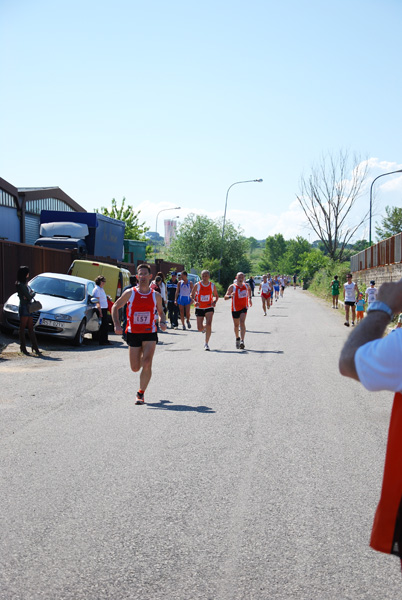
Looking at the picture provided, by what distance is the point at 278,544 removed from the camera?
4.30 meters

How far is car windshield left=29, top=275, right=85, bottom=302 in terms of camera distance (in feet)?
58.9

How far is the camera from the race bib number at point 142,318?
9.39 m

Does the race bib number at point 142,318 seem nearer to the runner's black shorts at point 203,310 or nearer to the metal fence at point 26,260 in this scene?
the runner's black shorts at point 203,310

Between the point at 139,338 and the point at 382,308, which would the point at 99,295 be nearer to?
the point at 139,338

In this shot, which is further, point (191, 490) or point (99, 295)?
point (99, 295)

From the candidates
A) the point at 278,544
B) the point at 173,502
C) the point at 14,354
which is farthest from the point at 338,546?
the point at 14,354

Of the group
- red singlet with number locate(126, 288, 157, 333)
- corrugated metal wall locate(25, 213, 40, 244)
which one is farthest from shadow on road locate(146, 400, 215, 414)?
corrugated metal wall locate(25, 213, 40, 244)

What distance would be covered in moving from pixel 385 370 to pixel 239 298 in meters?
15.0

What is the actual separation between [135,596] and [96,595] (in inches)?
7.6

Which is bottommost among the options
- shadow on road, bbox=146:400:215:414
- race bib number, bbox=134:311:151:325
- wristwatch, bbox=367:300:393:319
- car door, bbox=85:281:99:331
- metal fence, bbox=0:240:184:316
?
shadow on road, bbox=146:400:215:414

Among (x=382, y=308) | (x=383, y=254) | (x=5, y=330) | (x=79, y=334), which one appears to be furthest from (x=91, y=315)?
(x=383, y=254)

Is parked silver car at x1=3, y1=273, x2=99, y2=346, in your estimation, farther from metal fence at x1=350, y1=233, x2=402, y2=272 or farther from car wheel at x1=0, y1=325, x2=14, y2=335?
metal fence at x1=350, y1=233, x2=402, y2=272

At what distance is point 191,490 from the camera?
17.7ft

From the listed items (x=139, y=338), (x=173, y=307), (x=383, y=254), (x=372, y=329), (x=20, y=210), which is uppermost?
(x=20, y=210)
